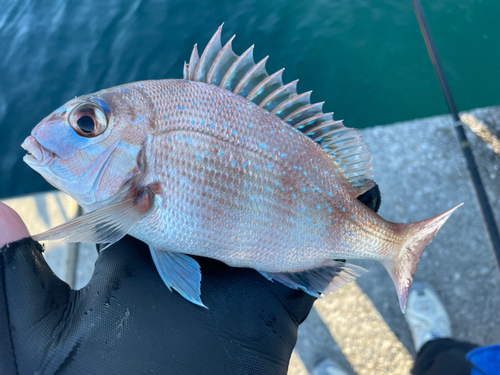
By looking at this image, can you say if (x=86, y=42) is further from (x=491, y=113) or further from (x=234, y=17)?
(x=491, y=113)

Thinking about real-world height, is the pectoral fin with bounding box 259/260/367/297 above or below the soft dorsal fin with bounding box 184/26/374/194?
below

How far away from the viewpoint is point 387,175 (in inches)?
91.5

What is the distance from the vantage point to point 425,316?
73.2 inches

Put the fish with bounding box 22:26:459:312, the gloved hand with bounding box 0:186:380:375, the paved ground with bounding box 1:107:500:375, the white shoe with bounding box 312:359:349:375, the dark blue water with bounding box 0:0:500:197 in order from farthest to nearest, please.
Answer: the dark blue water with bounding box 0:0:500:197 → the paved ground with bounding box 1:107:500:375 → the white shoe with bounding box 312:359:349:375 → the fish with bounding box 22:26:459:312 → the gloved hand with bounding box 0:186:380:375

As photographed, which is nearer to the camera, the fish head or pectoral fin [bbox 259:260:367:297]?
the fish head

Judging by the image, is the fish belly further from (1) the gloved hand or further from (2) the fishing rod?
(2) the fishing rod

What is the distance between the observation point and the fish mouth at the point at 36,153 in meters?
1.01

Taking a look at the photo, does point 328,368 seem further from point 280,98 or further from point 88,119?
point 88,119

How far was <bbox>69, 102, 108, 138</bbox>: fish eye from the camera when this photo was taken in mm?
1022

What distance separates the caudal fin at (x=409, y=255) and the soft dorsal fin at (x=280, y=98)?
308mm

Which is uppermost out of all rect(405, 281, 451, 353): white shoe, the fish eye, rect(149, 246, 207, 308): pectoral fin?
the fish eye

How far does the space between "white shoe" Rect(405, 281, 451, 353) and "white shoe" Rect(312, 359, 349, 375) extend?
0.49 metres

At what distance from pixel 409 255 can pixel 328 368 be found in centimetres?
88

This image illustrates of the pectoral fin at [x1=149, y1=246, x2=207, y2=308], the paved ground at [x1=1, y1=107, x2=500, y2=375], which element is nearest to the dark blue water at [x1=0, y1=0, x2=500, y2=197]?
the paved ground at [x1=1, y1=107, x2=500, y2=375]
